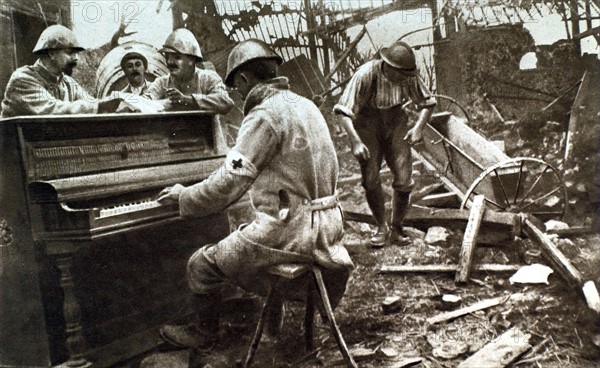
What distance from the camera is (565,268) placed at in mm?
3428

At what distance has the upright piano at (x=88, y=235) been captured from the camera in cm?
291

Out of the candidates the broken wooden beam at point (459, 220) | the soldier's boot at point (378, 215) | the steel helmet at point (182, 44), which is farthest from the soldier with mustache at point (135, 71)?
the broken wooden beam at point (459, 220)

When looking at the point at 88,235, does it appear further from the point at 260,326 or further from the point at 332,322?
the point at 332,322

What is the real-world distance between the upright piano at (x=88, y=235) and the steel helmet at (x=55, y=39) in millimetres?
548

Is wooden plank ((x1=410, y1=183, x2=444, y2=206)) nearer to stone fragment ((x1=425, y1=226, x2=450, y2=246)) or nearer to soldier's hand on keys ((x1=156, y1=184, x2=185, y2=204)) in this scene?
stone fragment ((x1=425, y1=226, x2=450, y2=246))

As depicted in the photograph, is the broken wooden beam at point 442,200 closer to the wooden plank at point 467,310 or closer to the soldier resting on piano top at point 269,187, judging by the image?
the wooden plank at point 467,310

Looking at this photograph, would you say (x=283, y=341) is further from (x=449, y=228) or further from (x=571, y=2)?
(x=571, y=2)

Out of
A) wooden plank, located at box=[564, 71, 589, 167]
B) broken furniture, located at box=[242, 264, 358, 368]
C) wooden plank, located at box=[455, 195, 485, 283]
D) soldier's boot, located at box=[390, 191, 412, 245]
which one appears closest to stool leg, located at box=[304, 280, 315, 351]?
broken furniture, located at box=[242, 264, 358, 368]

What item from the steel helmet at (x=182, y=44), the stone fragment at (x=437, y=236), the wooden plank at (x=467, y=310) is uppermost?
the steel helmet at (x=182, y=44)

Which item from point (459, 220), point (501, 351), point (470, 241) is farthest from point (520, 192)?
→ point (501, 351)

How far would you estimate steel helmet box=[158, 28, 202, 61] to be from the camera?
369 cm

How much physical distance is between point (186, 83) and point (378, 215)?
1.88 m

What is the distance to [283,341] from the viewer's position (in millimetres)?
3336

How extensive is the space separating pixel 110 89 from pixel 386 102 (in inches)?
80.2
